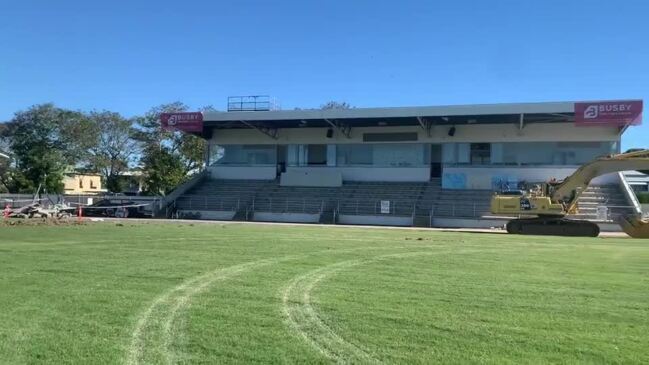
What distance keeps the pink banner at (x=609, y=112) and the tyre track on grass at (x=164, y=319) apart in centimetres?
3694

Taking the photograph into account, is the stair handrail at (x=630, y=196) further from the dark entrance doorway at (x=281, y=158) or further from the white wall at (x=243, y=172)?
the white wall at (x=243, y=172)

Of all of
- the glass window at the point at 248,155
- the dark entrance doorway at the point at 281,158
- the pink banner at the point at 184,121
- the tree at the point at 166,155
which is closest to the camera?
the pink banner at the point at 184,121

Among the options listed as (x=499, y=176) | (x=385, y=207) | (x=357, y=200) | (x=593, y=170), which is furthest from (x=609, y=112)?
(x=357, y=200)

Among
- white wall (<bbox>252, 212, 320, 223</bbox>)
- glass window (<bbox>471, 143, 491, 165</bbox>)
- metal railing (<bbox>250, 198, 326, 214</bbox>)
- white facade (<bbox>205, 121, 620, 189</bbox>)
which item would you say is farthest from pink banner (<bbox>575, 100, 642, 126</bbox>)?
white wall (<bbox>252, 212, 320, 223</bbox>)

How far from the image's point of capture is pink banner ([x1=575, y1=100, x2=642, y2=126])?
4156cm

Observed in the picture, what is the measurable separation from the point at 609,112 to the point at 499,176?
29.0 ft

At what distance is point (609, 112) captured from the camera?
1652 inches

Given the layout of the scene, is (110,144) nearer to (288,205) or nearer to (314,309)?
(288,205)

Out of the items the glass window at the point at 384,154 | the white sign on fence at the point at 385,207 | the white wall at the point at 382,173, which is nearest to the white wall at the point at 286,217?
the white sign on fence at the point at 385,207

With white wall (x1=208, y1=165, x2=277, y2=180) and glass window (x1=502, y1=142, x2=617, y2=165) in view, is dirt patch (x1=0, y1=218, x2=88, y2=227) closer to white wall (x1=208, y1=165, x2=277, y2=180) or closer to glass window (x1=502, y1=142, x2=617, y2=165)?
white wall (x1=208, y1=165, x2=277, y2=180)

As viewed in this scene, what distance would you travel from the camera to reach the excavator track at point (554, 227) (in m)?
29.7

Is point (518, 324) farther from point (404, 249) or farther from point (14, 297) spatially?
point (404, 249)

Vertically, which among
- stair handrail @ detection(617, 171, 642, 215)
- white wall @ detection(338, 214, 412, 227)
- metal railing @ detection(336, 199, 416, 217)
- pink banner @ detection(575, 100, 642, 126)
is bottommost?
white wall @ detection(338, 214, 412, 227)

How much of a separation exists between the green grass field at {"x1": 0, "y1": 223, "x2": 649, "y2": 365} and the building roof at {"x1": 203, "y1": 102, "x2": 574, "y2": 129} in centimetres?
3211
